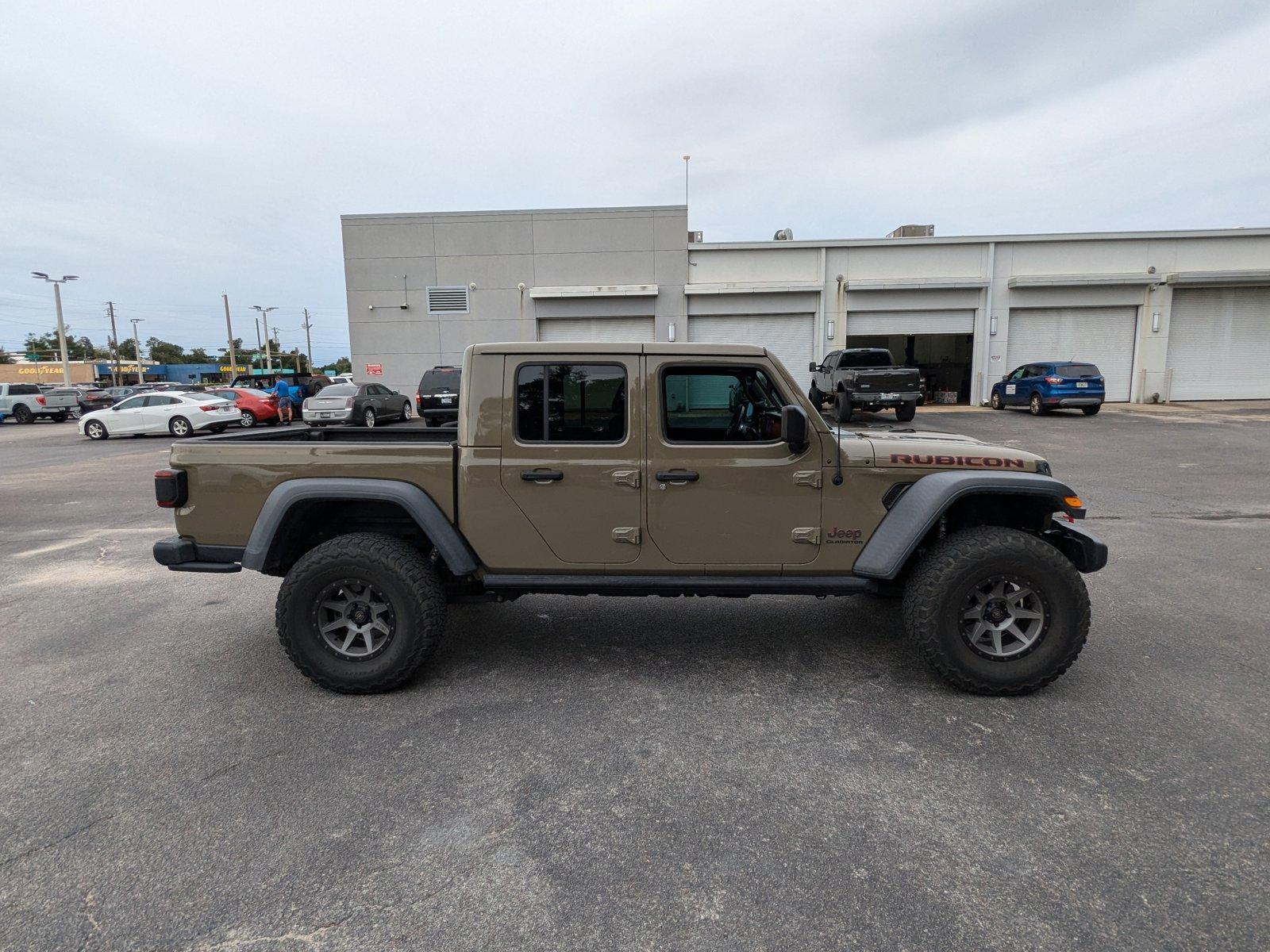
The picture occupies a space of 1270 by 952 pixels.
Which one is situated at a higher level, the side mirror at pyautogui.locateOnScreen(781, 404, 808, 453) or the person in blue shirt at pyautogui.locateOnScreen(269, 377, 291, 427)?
the side mirror at pyautogui.locateOnScreen(781, 404, 808, 453)

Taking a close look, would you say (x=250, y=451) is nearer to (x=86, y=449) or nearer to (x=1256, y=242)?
(x=86, y=449)

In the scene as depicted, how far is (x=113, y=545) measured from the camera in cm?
721

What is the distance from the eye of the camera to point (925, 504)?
361 centimetres

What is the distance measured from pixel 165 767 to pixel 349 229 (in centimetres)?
2501

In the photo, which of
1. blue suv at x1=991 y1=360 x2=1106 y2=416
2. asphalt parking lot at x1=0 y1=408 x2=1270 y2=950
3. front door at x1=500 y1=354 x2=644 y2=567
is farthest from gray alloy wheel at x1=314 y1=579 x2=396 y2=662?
blue suv at x1=991 y1=360 x2=1106 y2=416

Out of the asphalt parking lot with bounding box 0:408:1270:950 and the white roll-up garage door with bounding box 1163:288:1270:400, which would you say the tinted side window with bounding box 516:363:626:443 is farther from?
the white roll-up garage door with bounding box 1163:288:1270:400

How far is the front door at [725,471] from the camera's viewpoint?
12.4 ft

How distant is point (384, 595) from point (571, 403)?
4.67 ft

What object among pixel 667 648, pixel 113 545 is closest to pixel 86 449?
pixel 113 545

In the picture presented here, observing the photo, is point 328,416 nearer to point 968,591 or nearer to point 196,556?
point 196,556

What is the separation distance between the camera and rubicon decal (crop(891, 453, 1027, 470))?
12.4 feet

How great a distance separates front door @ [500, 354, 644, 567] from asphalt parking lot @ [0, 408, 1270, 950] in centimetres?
84

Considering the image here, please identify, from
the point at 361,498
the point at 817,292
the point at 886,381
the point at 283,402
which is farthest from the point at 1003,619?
the point at 283,402

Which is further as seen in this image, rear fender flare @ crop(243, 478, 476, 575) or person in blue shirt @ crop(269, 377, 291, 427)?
person in blue shirt @ crop(269, 377, 291, 427)
